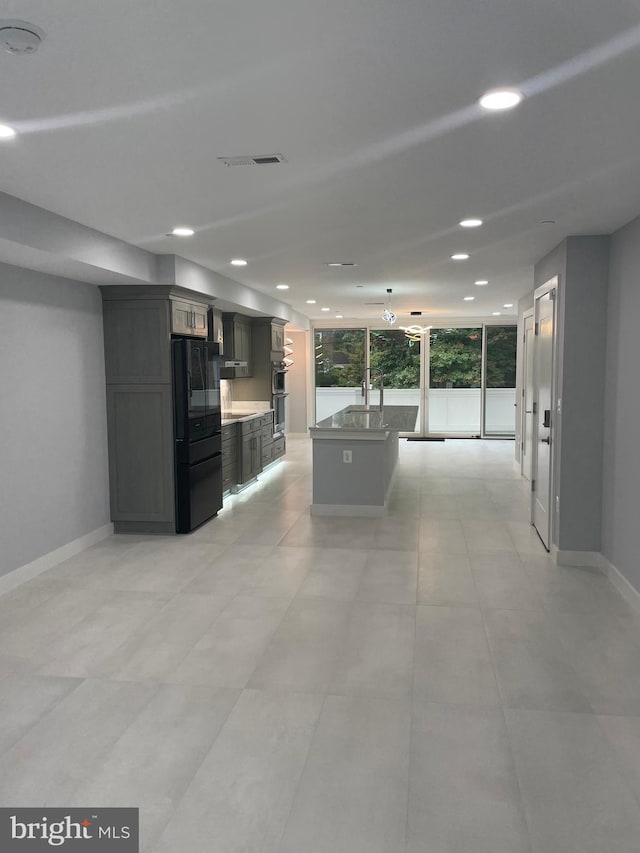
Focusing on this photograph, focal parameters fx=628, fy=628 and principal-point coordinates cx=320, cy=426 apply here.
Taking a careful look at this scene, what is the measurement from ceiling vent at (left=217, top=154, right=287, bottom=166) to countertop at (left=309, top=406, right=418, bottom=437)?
11.6 ft

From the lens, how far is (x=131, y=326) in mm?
5422

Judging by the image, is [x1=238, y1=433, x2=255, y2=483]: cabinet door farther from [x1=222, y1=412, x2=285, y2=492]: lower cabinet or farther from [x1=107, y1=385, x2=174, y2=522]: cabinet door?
[x1=107, y1=385, x2=174, y2=522]: cabinet door

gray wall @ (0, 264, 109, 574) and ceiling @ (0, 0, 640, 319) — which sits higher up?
ceiling @ (0, 0, 640, 319)

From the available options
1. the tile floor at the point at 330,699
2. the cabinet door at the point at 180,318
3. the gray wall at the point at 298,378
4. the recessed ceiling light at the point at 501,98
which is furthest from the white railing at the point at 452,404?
the recessed ceiling light at the point at 501,98

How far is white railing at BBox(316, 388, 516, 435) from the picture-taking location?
12.1m

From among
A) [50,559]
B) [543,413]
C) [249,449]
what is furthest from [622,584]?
[249,449]

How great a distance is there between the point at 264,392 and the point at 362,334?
4.08m

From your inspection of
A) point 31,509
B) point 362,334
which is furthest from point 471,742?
point 362,334

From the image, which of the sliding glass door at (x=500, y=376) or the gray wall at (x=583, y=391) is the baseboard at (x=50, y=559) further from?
the sliding glass door at (x=500, y=376)

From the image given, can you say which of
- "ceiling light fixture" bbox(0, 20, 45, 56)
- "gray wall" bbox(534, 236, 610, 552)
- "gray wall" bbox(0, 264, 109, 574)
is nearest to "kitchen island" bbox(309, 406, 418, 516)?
"gray wall" bbox(534, 236, 610, 552)

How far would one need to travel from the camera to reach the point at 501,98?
7.31 feet

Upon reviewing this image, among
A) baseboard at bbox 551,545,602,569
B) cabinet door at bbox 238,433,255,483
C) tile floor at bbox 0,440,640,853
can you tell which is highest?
cabinet door at bbox 238,433,255,483

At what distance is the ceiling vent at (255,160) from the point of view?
9.26ft

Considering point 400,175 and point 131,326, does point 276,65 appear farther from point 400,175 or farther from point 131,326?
point 131,326
